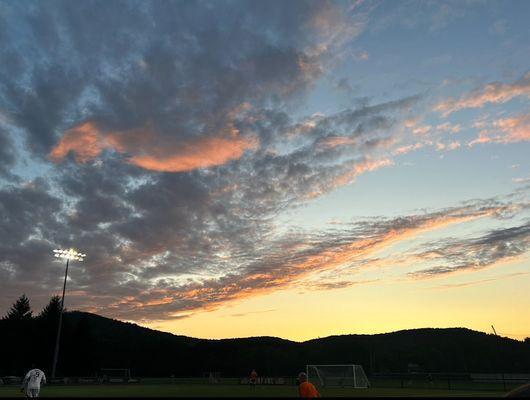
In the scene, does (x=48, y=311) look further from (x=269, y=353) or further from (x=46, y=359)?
(x=269, y=353)

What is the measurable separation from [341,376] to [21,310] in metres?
96.3

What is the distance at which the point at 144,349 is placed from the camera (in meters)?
153

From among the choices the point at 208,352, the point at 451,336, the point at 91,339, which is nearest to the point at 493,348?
the point at 451,336

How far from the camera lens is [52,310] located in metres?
106

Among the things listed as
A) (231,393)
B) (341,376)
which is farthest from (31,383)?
(341,376)

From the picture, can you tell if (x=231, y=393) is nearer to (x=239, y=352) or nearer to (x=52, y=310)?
(x=52, y=310)

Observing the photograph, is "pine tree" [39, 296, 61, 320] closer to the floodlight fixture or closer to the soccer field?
the floodlight fixture

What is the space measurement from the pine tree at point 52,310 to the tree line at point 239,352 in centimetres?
21

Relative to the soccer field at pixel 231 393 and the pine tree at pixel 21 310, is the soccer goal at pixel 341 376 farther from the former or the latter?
the pine tree at pixel 21 310

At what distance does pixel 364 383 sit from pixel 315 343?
127671 mm

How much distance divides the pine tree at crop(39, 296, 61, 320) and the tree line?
21cm

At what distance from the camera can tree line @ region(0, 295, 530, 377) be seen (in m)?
103

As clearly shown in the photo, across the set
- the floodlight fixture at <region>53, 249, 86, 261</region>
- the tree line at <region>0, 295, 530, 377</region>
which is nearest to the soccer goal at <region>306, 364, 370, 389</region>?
the floodlight fixture at <region>53, 249, 86, 261</region>

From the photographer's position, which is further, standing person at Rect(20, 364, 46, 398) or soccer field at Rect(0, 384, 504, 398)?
soccer field at Rect(0, 384, 504, 398)
